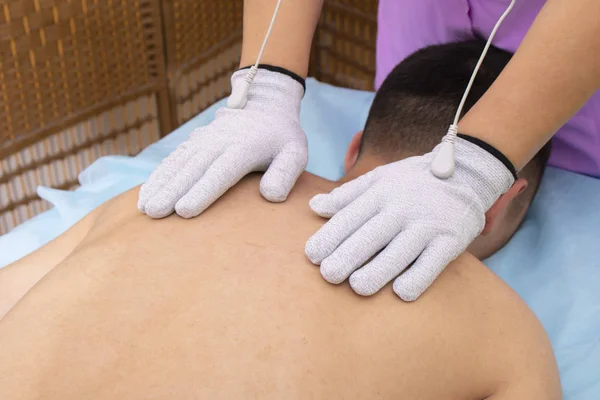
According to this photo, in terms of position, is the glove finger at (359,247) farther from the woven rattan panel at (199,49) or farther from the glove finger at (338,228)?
the woven rattan panel at (199,49)

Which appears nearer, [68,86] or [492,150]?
[492,150]

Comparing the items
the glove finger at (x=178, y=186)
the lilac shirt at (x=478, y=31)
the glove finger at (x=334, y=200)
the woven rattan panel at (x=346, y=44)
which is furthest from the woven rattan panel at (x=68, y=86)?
the glove finger at (x=334, y=200)

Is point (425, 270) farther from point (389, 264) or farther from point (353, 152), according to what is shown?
point (353, 152)

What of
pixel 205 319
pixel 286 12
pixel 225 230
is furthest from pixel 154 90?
pixel 205 319

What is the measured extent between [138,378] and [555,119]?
0.65 meters

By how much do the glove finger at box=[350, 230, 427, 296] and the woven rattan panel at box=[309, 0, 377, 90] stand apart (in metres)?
1.24

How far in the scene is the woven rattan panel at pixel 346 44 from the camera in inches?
78.2

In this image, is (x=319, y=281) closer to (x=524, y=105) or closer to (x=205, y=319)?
(x=205, y=319)

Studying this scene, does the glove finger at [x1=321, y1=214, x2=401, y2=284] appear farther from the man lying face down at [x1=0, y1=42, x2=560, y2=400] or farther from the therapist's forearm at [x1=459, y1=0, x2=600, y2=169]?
the therapist's forearm at [x1=459, y1=0, x2=600, y2=169]

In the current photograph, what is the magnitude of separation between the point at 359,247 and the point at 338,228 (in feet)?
0.12

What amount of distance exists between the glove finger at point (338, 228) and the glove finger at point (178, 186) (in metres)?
0.20

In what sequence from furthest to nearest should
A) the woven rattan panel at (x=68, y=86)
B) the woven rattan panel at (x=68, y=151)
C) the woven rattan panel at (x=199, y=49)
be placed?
the woven rattan panel at (x=199, y=49) → the woven rattan panel at (x=68, y=151) → the woven rattan panel at (x=68, y=86)

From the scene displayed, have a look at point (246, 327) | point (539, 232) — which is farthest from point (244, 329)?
point (539, 232)

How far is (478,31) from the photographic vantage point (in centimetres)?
135
